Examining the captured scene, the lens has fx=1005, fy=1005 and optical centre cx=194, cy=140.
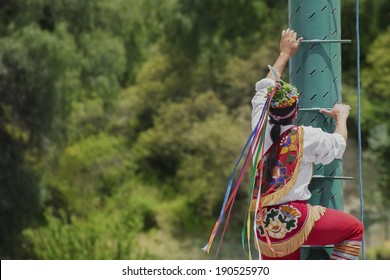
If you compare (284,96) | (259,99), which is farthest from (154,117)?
(284,96)

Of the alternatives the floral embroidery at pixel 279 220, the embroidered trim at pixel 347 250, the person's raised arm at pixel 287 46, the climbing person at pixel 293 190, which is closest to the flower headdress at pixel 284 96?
the climbing person at pixel 293 190

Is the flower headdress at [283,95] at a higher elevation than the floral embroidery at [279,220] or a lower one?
higher

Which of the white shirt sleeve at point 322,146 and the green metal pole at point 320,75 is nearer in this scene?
the white shirt sleeve at point 322,146

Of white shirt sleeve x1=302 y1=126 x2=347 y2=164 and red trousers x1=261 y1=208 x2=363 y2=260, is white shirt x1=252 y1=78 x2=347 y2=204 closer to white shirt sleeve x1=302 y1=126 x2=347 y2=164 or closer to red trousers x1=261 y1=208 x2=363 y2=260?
white shirt sleeve x1=302 y1=126 x2=347 y2=164

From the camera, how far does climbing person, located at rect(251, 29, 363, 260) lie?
3760 mm

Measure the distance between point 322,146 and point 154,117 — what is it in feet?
58.9

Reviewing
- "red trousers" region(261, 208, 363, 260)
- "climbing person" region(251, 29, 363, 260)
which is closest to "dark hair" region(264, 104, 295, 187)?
"climbing person" region(251, 29, 363, 260)

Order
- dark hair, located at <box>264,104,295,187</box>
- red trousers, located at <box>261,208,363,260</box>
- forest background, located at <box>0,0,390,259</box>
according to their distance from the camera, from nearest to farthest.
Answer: red trousers, located at <box>261,208,363,260</box> → dark hair, located at <box>264,104,295,187</box> → forest background, located at <box>0,0,390,259</box>

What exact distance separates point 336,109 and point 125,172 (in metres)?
18.2

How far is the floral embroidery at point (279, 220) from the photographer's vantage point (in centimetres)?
377

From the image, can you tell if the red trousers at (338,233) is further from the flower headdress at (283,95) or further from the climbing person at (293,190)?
the flower headdress at (283,95)

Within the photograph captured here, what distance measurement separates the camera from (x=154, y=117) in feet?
71.1

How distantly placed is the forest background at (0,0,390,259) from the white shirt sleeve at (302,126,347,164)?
15.0m
